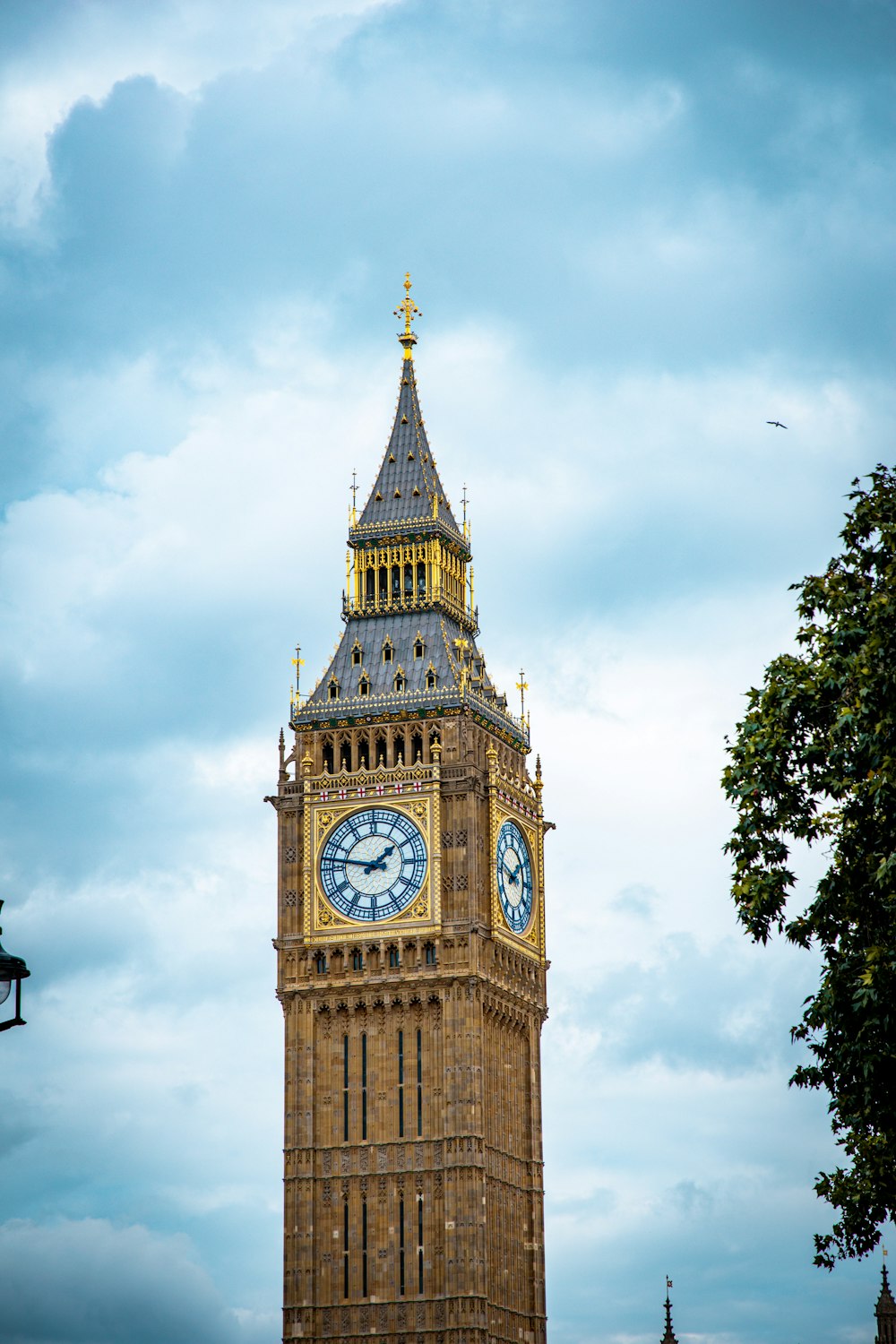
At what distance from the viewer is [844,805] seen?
219 feet

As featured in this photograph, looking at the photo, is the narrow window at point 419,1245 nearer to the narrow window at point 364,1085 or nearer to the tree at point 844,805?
the narrow window at point 364,1085

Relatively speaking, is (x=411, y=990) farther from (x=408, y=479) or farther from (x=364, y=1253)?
(x=408, y=479)

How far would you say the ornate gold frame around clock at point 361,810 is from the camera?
12281 centimetres

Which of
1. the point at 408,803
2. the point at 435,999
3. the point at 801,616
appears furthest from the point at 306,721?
the point at 801,616

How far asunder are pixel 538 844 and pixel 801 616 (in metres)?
62.7

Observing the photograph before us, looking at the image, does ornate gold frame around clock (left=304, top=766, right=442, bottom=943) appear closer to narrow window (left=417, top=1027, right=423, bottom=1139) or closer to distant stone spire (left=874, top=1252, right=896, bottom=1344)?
narrow window (left=417, top=1027, right=423, bottom=1139)

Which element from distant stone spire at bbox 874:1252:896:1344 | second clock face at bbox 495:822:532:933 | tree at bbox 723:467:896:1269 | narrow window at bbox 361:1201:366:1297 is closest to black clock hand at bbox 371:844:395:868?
second clock face at bbox 495:822:532:933

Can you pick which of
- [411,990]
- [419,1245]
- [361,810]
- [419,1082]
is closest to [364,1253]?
[419,1245]

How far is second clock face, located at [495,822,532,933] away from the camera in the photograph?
126m

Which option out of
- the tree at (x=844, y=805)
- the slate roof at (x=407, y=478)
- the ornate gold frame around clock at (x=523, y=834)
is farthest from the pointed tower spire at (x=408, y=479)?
the tree at (x=844, y=805)

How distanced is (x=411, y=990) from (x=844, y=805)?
190ft

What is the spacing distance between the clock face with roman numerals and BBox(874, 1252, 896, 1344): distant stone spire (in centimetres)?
2794

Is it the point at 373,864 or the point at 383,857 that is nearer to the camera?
the point at 373,864

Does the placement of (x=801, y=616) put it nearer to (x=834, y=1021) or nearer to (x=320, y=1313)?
(x=834, y=1021)
